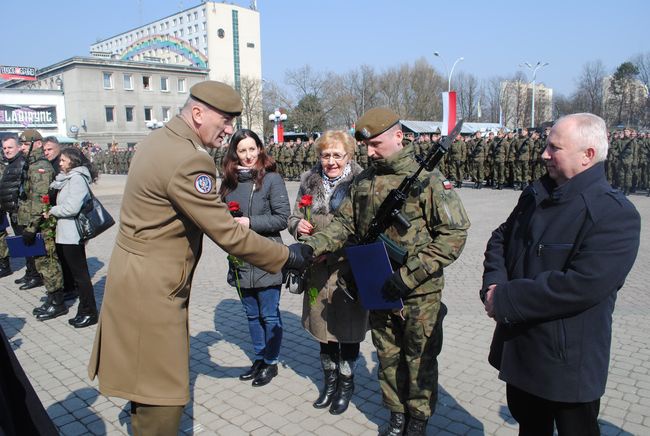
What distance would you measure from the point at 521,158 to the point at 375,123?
16227 mm

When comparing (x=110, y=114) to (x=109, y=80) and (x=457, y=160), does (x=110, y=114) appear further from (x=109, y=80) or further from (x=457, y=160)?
(x=457, y=160)

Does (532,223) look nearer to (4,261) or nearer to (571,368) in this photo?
(571,368)

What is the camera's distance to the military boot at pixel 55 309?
6.13m

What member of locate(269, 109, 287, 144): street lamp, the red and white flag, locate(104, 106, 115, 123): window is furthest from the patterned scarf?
locate(104, 106, 115, 123): window

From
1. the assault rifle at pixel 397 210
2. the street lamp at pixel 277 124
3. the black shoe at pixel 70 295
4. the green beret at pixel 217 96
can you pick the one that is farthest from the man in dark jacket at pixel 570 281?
the street lamp at pixel 277 124

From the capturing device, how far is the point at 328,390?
390 cm

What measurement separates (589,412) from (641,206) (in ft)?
45.2

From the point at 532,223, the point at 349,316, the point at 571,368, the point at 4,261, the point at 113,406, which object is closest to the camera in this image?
the point at 571,368

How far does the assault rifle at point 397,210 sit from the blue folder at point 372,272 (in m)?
0.13

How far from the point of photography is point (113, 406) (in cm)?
398

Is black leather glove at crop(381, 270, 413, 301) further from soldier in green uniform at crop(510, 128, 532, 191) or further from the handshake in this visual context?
soldier in green uniform at crop(510, 128, 532, 191)

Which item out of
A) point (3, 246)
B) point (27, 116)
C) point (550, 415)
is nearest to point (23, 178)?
point (3, 246)

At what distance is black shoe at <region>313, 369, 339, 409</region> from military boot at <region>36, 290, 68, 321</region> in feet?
13.0

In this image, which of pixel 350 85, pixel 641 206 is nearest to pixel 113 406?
pixel 641 206
